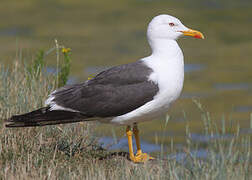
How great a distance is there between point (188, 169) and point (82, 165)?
130cm

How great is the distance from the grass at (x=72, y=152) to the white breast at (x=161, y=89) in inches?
18.5

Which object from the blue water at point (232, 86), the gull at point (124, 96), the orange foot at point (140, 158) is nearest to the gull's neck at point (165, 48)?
the gull at point (124, 96)

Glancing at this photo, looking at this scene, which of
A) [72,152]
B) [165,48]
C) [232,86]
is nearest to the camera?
[72,152]

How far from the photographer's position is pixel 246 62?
24500mm

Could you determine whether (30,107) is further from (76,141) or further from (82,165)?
(82,165)

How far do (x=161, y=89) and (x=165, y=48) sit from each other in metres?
0.62

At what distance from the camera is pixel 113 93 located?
22.8ft

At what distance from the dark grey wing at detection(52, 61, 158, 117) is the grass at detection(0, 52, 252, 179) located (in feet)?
1.59

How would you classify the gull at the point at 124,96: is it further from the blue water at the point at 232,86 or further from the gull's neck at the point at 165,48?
the blue water at the point at 232,86

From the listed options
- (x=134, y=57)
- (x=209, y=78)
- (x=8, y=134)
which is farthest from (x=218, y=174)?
(x=134, y=57)

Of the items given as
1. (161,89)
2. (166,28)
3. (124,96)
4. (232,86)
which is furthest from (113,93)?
(232,86)

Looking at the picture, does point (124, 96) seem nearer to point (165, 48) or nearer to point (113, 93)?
point (113, 93)

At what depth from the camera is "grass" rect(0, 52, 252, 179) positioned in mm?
5656

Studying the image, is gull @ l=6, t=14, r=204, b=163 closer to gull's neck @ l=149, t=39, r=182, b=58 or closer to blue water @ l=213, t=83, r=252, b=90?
gull's neck @ l=149, t=39, r=182, b=58
